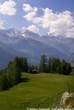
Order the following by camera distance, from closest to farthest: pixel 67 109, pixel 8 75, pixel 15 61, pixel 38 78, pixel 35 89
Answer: pixel 67 109 < pixel 35 89 < pixel 8 75 < pixel 38 78 < pixel 15 61

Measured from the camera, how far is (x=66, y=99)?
46250mm

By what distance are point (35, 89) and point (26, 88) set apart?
484cm

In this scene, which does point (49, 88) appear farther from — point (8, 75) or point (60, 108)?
point (60, 108)

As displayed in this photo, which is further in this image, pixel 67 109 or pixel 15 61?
pixel 15 61

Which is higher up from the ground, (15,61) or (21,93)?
(15,61)

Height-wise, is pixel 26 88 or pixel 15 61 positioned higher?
pixel 15 61

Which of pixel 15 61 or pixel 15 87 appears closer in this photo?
pixel 15 87

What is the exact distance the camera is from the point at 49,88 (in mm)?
140000

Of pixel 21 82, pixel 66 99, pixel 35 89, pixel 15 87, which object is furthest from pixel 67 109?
pixel 21 82

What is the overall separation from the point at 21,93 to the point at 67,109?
84.5 metres

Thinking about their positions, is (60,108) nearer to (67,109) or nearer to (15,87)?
(67,109)

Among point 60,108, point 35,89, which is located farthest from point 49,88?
point 60,108

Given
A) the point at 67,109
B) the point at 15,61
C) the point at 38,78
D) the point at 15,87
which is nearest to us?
the point at 67,109

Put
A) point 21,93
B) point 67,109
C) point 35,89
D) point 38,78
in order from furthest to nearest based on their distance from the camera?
point 38,78
point 35,89
point 21,93
point 67,109
